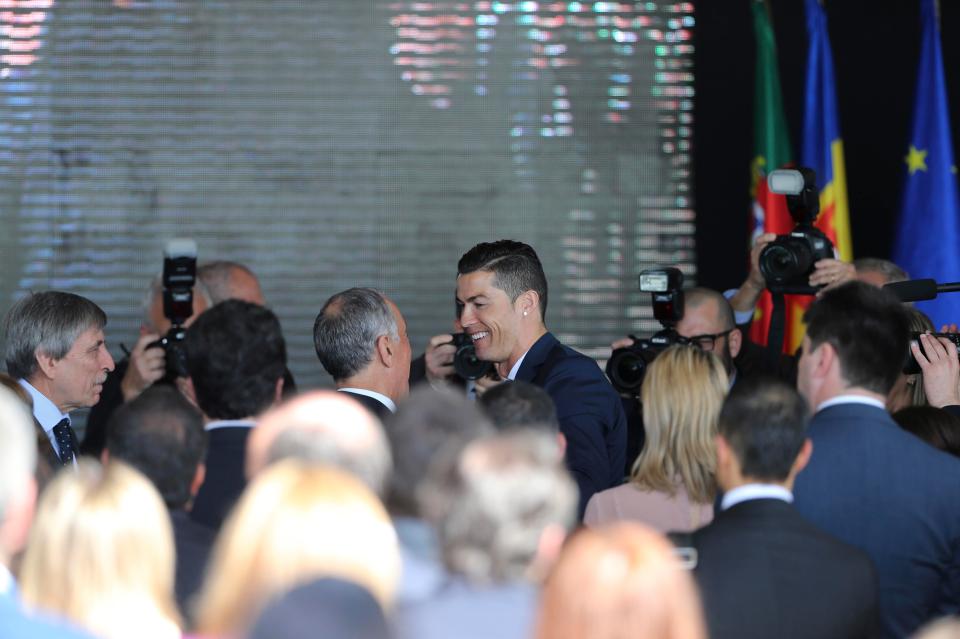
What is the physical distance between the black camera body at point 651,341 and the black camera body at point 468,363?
15.1 inches

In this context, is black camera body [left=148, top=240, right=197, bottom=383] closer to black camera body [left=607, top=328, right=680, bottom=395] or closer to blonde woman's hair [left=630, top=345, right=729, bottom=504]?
black camera body [left=607, top=328, right=680, bottom=395]

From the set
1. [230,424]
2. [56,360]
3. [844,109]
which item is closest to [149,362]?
[56,360]

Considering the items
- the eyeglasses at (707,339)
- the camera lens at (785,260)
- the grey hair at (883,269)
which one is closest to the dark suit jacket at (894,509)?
the camera lens at (785,260)

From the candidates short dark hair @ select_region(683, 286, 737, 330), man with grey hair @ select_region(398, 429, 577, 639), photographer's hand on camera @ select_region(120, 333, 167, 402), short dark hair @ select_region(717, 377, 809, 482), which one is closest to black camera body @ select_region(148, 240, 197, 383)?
photographer's hand on camera @ select_region(120, 333, 167, 402)

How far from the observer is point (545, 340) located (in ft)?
13.3

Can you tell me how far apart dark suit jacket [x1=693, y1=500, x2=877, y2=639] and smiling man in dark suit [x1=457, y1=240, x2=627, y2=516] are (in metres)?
1.23

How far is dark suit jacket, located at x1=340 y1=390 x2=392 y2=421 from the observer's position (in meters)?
3.53

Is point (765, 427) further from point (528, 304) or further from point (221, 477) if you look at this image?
point (528, 304)

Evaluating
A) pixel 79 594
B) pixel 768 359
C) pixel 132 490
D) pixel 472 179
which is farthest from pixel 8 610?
pixel 472 179

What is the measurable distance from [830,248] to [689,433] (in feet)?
4.62

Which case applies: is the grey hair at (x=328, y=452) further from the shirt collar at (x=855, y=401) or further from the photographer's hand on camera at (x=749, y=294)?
the photographer's hand on camera at (x=749, y=294)

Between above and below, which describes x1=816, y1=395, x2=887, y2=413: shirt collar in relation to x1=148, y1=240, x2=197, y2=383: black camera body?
below

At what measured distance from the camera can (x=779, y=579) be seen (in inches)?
94.4

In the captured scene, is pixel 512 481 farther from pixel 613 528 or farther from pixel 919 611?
pixel 919 611
